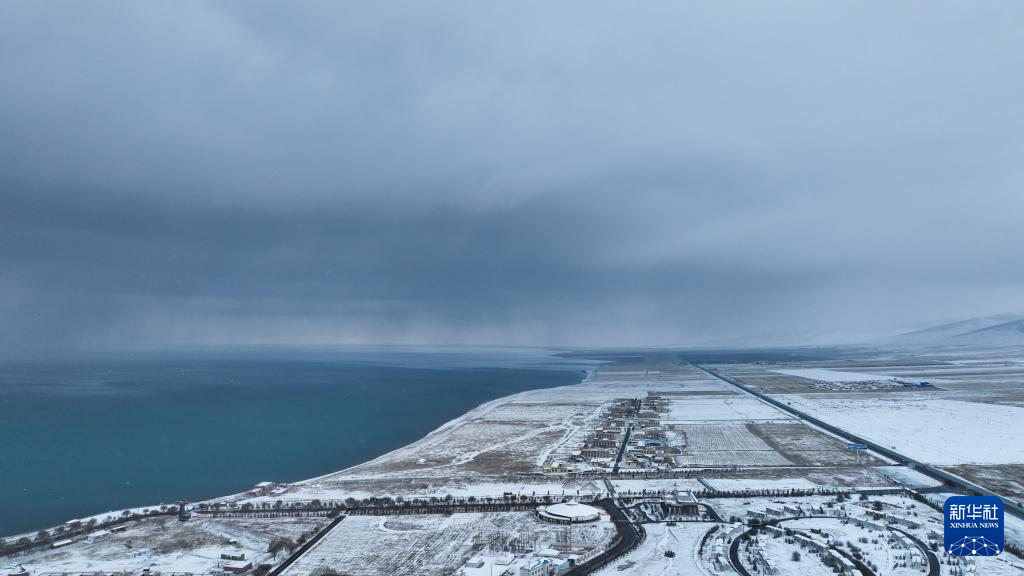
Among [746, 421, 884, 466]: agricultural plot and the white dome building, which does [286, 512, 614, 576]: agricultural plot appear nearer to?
the white dome building

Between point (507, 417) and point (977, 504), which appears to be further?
point (507, 417)

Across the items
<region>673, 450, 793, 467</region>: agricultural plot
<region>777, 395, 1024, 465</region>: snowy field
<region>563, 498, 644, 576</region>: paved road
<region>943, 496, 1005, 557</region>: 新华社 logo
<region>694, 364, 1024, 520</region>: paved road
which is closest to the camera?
<region>943, 496, 1005, 557</region>: 新华社 logo

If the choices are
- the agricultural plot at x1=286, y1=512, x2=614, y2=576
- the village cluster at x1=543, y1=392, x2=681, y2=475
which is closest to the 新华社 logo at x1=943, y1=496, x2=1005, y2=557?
the agricultural plot at x1=286, y1=512, x2=614, y2=576

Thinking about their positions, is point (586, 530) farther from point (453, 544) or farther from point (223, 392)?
point (223, 392)

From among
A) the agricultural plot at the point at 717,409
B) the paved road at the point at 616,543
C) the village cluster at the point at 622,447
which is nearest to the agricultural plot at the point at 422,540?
the paved road at the point at 616,543

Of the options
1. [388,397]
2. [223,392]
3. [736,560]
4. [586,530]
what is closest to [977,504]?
[736,560]
